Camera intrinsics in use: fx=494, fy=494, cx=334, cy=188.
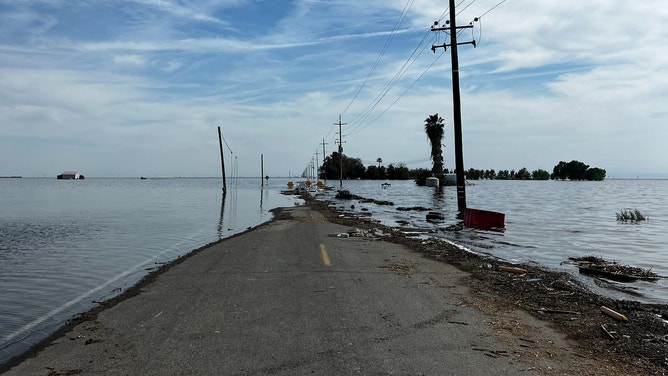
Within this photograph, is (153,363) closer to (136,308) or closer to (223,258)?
(136,308)

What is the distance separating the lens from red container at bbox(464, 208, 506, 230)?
23938 mm

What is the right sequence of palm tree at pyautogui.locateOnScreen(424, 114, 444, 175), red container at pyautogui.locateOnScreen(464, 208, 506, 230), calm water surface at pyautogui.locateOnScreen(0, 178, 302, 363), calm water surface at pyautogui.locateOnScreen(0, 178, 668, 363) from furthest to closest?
palm tree at pyautogui.locateOnScreen(424, 114, 444, 175) < red container at pyautogui.locateOnScreen(464, 208, 506, 230) < calm water surface at pyautogui.locateOnScreen(0, 178, 668, 363) < calm water surface at pyautogui.locateOnScreen(0, 178, 302, 363)

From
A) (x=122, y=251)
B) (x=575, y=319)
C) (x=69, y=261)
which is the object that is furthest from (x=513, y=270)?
(x=122, y=251)

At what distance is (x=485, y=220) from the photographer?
24.0m

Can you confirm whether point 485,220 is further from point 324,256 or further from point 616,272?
point 324,256

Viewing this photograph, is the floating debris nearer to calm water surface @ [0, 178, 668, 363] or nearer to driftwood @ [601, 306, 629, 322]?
calm water surface @ [0, 178, 668, 363]

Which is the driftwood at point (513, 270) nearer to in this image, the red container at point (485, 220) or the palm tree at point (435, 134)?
the red container at point (485, 220)

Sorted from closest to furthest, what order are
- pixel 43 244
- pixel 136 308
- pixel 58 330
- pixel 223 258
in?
pixel 58 330 < pixel 136 308 < pixel 223 258 < pixel 43 244

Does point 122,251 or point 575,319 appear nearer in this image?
point 575,319

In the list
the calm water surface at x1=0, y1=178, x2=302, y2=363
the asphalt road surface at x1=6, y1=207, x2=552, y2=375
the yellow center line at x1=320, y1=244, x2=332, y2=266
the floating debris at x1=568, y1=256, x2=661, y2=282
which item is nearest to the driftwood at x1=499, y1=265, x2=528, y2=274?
the asphalt road surface at x1=6, y1=207, x2=552, y2=375

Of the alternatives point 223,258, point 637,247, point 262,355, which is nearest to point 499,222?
point 637,247

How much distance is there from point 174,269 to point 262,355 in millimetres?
6882

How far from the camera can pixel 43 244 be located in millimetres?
18156

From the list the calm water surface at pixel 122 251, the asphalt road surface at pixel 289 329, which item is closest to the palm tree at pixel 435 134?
the calm water surface at pixel 122 251
